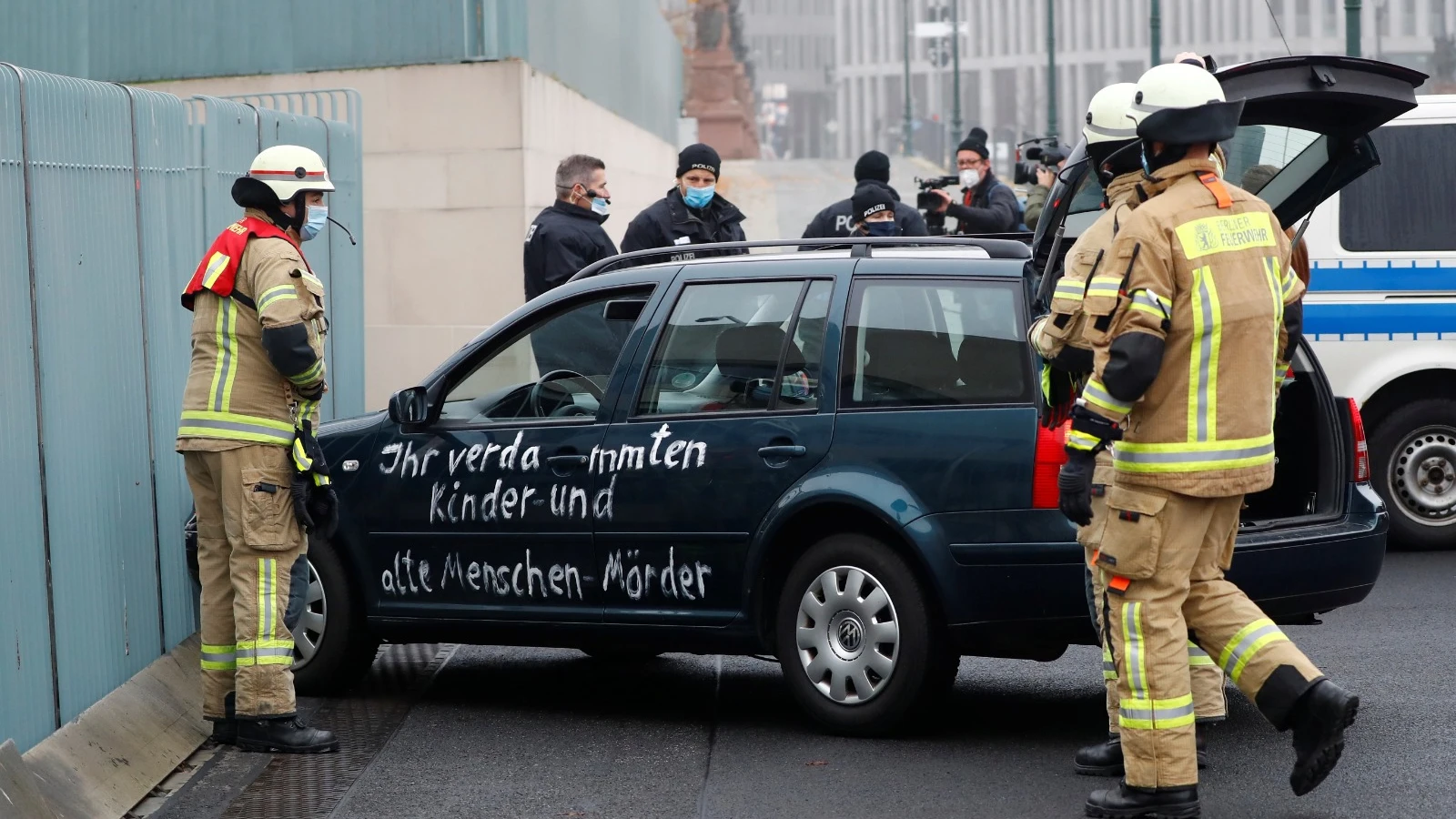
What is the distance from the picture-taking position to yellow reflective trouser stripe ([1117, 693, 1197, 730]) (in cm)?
477

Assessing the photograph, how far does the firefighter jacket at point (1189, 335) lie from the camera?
15.4 feet

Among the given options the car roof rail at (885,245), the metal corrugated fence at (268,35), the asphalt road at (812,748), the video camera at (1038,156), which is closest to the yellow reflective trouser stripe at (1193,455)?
the asphalt road at (812,748)

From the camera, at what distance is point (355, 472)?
22.0 feet

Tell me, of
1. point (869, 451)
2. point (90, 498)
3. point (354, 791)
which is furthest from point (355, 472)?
point (869, 451)

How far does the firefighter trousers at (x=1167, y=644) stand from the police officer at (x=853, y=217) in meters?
6.08

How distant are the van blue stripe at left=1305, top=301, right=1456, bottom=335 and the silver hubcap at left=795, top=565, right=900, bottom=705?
4.33 m

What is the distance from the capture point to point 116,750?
5.73 metres

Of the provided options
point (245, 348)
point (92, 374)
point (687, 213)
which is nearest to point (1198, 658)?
point (245, 348)

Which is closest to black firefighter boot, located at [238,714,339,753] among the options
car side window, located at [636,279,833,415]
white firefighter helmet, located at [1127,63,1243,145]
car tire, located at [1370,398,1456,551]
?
car side window, located at [636,279,833,415]

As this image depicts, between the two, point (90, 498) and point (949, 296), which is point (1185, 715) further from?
point (90, 498)

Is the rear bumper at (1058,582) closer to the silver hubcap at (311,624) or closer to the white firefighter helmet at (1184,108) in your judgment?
the white firefighter helmet at (1184,108)

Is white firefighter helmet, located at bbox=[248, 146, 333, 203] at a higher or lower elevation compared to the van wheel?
higher

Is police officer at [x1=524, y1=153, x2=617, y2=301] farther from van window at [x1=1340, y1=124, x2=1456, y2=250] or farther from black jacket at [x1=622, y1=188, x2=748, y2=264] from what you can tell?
van window at [x1=1340, y1=124, x2=1456, y2=250]

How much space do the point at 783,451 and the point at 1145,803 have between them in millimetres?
1699
